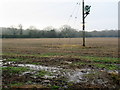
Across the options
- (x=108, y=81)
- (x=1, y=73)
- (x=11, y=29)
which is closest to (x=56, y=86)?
(x=108, y=81)

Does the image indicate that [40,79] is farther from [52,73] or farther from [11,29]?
[11,29]

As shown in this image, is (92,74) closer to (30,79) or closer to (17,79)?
(30,79)

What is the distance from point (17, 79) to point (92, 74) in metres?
4.56

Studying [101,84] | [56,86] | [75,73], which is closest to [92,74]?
[75,73]

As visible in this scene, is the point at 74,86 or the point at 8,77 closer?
the point at 74,86

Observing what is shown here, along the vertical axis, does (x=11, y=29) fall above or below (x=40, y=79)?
above

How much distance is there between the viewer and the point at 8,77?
10.6 meters

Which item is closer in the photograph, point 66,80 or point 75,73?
point 66,80

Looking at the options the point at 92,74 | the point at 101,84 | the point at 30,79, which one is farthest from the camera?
the point at 92,74

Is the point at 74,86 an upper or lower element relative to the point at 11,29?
lower

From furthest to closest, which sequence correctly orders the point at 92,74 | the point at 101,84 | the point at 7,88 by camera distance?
the point at 92,74
the point at 101,84
the point at 7,88

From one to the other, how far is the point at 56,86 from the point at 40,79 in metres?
1.63

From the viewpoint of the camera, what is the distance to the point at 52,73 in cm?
1161

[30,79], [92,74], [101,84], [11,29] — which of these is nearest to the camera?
[101,84]
